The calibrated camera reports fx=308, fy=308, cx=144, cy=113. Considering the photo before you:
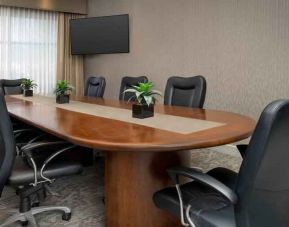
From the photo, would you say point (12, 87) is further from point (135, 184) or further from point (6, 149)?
point (135, 184)

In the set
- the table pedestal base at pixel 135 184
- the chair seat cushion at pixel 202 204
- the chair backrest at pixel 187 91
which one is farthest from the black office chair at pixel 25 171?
the chair backrest at pixel 187 91

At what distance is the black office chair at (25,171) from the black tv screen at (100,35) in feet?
12.1

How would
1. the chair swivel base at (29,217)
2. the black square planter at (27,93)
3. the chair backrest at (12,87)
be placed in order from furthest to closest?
the chair backrest at (12,87) < the black square planter at (27,93) < the chair swivel base at (29,217)

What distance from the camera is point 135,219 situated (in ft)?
5.97

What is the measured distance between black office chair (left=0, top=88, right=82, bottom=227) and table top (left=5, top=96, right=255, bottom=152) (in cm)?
22

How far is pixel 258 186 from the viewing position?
3.82 feet

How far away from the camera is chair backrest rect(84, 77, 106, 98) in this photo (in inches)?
169

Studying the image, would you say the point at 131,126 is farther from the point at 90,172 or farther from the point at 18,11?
the point at 18,11

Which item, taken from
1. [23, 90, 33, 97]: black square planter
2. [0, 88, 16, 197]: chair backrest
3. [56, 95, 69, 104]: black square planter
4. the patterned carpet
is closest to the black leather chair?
[0, 88, 16, 197]: chair backrest

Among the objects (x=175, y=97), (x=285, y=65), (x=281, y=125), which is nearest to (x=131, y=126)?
(x=281, y=125)

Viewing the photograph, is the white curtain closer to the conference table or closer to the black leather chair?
the conference table

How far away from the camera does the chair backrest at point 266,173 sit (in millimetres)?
1087

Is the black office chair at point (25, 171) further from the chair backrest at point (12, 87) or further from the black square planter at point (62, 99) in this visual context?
the chair backrest at point (12, 87)

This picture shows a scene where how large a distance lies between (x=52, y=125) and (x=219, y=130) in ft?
3.32
